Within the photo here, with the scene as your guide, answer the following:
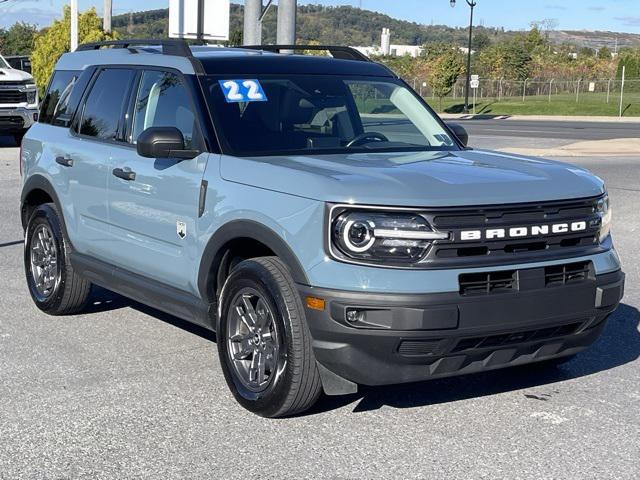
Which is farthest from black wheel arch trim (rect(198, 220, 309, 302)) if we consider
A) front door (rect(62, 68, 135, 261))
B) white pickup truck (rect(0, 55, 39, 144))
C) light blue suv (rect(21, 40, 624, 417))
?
white pickup truck (rect(0, 55, 39, 144))

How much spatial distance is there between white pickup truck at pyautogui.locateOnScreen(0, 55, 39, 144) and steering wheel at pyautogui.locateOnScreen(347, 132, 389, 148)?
17.8m

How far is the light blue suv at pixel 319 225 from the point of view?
4.62 metres

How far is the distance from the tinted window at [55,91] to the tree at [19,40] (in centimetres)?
7747

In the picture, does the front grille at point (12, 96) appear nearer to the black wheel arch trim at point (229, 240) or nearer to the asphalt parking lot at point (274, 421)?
the asphalt parking lot at point (274, 421)

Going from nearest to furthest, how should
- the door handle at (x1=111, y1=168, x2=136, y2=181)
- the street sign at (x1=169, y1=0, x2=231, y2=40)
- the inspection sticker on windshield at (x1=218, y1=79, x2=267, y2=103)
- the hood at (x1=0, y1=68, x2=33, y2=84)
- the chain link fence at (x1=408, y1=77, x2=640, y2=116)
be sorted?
the inspection sticker on windshield at (x1=218, y1=79, x2=267, y2=103) < the door handle at (x1=111, y1=168, x2=136, y2=181) < the street sign at (x1=169, y1=0, x2=231, y2=40) < the hood at (x1=0, y1=68, x2=33, y2=84) < the chain link fence at (x1=408, y1=77, x2=640, y2=116)

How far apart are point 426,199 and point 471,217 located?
250mm

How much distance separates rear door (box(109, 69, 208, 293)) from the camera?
566 centimetres

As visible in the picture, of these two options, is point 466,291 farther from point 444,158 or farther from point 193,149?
point 193,149

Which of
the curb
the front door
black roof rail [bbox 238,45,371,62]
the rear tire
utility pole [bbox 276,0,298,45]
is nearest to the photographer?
the front door

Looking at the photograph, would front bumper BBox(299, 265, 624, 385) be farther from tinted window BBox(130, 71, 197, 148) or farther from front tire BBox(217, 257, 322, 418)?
tinted window BBox(130, 71, 197, 148)

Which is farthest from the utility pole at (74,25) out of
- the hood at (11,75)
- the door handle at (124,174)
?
the door handle at (124,174)

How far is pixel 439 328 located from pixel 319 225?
0.73 metres

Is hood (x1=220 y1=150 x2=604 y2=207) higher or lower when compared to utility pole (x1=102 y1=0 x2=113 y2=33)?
lower

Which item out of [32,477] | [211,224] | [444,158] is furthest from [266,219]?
[32,477]
